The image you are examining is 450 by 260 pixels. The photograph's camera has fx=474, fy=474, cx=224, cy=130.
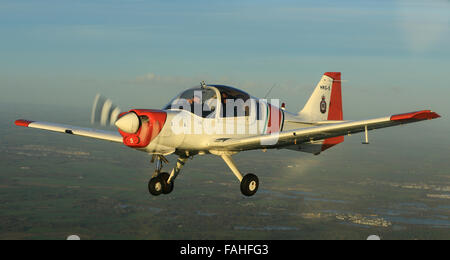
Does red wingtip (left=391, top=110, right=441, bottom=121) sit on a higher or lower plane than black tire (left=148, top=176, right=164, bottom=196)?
higher

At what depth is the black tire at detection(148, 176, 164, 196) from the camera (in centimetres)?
1734

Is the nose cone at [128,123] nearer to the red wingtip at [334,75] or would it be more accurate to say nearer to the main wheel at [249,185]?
the main wheel at [249,185]

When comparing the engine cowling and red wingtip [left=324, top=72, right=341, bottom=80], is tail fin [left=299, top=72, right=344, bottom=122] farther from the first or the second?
the engine cowling

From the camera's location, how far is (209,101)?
16.4 metres

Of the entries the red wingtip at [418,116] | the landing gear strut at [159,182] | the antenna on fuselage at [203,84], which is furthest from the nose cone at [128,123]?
the red wingtip at [418,116]

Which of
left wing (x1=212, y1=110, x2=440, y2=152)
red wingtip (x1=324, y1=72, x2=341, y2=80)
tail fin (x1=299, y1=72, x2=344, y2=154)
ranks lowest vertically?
left wing (x1=212, y1=110, x2=440, y2=152)

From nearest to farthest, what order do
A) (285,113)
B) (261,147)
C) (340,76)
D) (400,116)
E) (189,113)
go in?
(400,116) < (189,113) < (261,147) < (285,113) < (340,76)

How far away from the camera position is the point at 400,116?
44.8 ft

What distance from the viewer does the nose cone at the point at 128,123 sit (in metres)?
14.8

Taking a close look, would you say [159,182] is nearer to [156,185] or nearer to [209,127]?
[156,185]

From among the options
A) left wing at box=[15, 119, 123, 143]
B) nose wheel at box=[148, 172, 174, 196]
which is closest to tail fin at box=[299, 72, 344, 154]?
nose wheel at box=[148, 172, 174, 196]

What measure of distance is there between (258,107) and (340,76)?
23.2ft
